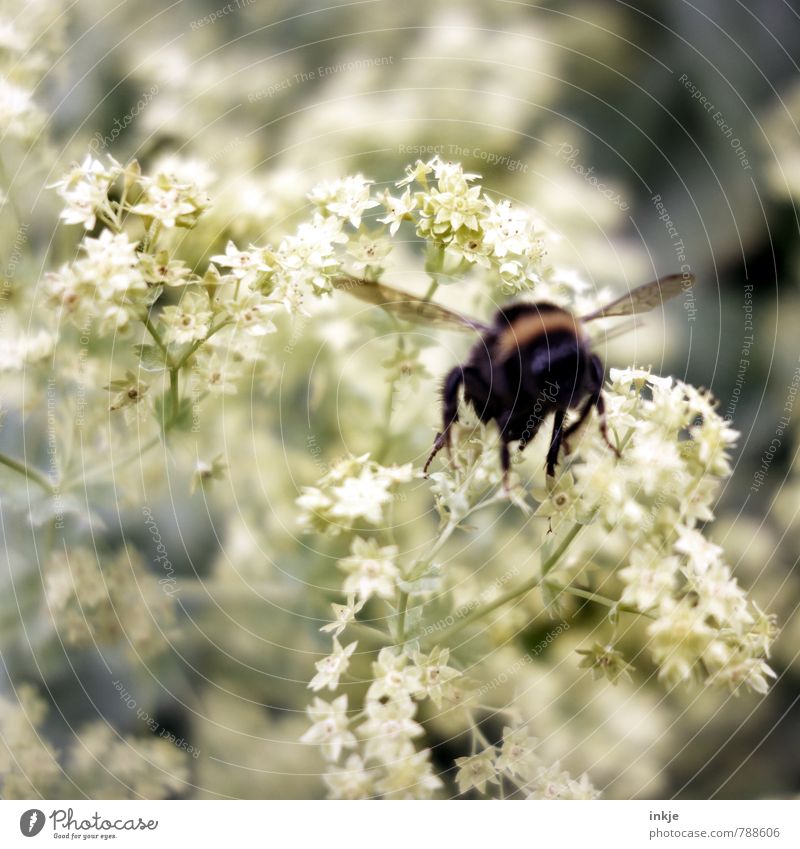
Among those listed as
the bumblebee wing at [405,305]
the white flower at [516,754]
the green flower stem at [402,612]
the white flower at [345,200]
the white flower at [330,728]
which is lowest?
the white flower at [516,754]

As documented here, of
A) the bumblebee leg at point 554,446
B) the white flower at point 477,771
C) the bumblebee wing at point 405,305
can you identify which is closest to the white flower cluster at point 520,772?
the white flower at point 477,771

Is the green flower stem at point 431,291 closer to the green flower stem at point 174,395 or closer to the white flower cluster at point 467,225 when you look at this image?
the white flower cluster at point 467,225

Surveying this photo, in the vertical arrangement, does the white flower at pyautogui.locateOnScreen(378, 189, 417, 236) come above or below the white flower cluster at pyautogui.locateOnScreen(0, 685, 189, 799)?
above

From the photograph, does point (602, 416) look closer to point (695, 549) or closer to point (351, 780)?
point (695, 549)

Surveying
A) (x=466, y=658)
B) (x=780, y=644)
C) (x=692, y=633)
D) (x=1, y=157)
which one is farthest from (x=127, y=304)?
(x=780, y=644)

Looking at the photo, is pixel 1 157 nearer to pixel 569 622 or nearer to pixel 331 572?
pixel 331 572
